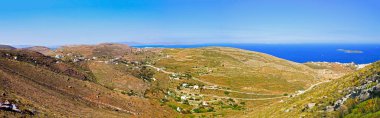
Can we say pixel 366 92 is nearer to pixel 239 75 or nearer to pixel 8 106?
pixel 8 106

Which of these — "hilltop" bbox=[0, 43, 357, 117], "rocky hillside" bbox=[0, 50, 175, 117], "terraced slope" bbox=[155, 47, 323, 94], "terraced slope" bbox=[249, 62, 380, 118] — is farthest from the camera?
"terraced slope" bbox=[155, 47, 323, 94]

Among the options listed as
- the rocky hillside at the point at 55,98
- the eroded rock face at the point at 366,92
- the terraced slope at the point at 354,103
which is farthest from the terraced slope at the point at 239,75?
the eroded rock face at the point at 366,92

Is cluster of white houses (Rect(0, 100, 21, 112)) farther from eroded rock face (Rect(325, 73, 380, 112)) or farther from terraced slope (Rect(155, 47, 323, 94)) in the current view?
terraced slope (Rect(155, 47, 323, 94))

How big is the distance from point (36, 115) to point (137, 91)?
4185 centimetres

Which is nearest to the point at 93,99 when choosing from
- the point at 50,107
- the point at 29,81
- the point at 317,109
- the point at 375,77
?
the point at 29,81

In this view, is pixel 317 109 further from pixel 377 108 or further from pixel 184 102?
pixel 184 102

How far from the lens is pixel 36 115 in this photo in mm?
30984

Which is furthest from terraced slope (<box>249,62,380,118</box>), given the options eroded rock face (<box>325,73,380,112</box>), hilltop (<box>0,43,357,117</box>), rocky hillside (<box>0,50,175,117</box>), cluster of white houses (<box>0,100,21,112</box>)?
cluster of white houses (<box>0,100,21,112</box>)

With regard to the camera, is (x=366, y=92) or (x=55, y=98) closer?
(x=366, y=92)

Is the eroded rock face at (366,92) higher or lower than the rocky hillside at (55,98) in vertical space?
higher

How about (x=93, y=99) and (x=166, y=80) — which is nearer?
(x=93, y=99)

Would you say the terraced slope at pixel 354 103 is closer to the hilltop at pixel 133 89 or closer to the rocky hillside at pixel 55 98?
the hilltop at pixel 133 89

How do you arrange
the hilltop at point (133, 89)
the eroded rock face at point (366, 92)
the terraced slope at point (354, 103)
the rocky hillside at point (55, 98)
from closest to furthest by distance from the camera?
the terraced slope at point (354, 103) < the eroded rock face at point (366, 92) < the rocky hillside at point (55, 98) < the hilltop at point (133, 89)

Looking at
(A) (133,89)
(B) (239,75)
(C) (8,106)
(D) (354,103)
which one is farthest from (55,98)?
(B) (239,75)
